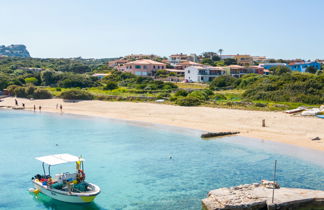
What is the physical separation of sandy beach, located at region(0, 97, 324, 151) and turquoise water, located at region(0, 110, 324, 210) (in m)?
3.67

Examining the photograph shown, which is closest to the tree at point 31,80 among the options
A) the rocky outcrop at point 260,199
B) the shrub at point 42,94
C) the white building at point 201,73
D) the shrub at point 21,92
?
the shrub at point 21,92

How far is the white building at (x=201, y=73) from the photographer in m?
92.6

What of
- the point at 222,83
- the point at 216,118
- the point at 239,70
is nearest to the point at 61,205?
the point at 216,118

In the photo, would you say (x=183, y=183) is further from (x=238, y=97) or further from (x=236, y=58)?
(x=236, y=58)

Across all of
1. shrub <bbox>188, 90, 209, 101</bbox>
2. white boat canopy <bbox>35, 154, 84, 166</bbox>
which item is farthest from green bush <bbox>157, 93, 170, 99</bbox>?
white boat canopy <bbox>35, 154, 84, 166</bbox>

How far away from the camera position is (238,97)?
61.8m

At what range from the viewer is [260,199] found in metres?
18.6

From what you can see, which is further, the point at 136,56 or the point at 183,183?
the point at 136,56

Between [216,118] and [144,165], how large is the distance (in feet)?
63.8

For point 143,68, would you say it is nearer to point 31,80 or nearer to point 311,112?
point 31,80

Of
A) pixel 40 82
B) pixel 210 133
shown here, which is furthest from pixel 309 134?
pixel 40 82

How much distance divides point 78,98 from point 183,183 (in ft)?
153

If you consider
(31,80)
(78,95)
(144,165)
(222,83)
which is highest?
(31,80)

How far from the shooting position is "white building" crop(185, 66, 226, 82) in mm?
92625
